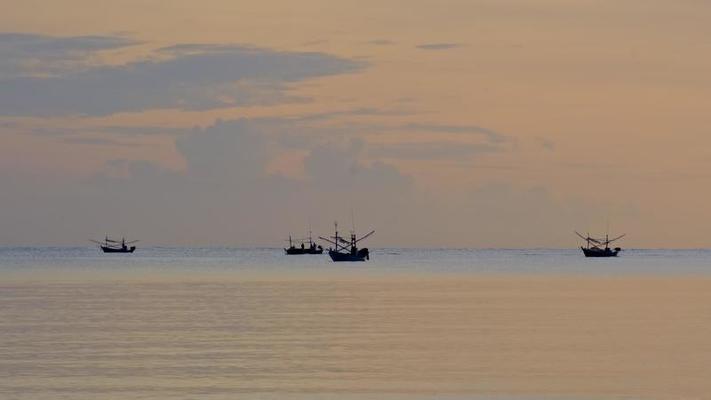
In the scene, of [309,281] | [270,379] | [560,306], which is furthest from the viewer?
[309,281]

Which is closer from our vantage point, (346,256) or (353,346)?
(353,346)

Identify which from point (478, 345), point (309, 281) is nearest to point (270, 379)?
point (478, 345)

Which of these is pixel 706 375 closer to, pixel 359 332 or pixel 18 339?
pixel 359 332

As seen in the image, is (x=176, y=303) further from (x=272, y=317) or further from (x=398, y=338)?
(x=398, y=338)

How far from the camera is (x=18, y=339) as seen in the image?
47719 mm

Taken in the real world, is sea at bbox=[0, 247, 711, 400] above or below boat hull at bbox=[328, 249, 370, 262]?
below

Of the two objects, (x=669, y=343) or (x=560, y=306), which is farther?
(x=560, y=306)

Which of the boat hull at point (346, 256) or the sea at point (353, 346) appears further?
the boat hull at point (346, 256)

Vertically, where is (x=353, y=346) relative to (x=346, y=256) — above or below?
below

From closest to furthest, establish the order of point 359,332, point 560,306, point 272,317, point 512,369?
point 512,369 < point 359,332 < point 272,317 < point 560,306

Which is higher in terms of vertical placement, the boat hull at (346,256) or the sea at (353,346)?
the boat hull at (346,256)

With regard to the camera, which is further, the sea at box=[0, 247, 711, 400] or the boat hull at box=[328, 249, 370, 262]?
the boat hull at box=[328, 249, 370, 262]

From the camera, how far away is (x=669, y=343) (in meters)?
46.7

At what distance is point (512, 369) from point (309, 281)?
7002 cm
